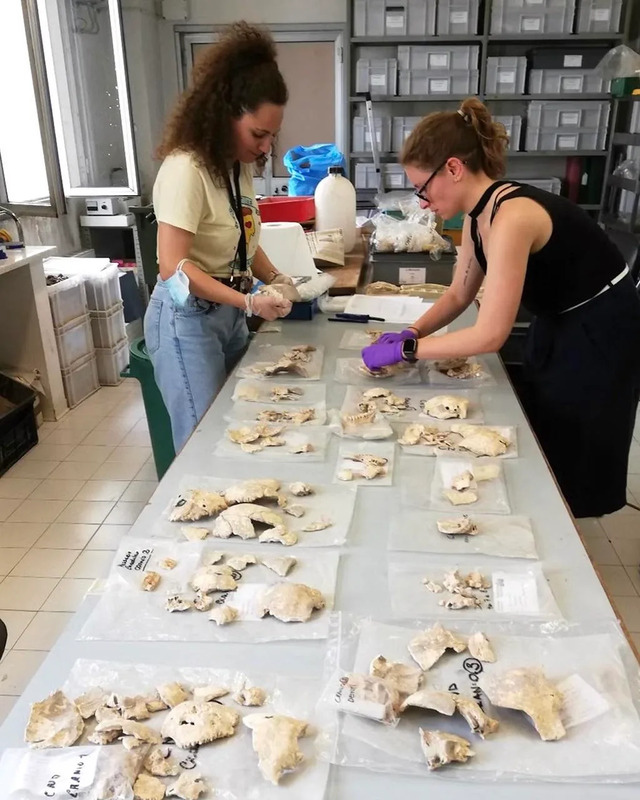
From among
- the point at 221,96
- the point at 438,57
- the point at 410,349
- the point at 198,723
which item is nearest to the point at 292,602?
the point at 198,723

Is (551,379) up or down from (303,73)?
down

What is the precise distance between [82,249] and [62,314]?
1154 mm

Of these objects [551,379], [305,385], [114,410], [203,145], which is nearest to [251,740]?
[305,385]

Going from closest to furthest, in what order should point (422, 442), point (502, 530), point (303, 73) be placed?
point (502, 530)
point (422, 442)
point (303, 73)

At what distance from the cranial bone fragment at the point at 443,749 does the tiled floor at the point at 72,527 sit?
120cm

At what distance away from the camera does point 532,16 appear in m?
Answer: 4.26

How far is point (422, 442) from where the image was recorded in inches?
53.2

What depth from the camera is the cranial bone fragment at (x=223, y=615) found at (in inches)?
35.0

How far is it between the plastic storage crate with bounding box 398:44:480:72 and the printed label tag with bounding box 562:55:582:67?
0.57 m

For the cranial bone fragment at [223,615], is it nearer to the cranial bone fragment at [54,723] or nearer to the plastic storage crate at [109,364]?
the cranial bone fragment at [54,723]

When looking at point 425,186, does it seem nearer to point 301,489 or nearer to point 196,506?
point 301,489

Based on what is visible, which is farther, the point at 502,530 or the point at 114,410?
the point at 114,410

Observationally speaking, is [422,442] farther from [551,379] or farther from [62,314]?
[62,314]

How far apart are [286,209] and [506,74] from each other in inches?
96.7
